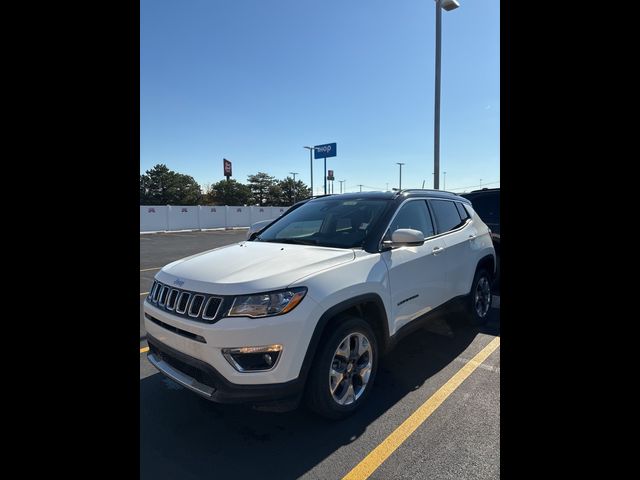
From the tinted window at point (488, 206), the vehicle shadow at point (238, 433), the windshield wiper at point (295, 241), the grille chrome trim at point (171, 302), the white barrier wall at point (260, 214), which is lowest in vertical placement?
the vehicle shadow at point (238, 433)

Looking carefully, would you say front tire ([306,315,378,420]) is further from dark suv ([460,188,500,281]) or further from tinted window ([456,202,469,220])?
dark suv ([460,188,500,281])

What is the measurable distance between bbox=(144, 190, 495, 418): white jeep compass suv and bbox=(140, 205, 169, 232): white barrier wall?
24716 mm

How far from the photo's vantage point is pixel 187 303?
2441 mm

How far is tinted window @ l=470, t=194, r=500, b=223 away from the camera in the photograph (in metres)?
6.68

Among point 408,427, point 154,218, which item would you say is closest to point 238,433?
point 408,427

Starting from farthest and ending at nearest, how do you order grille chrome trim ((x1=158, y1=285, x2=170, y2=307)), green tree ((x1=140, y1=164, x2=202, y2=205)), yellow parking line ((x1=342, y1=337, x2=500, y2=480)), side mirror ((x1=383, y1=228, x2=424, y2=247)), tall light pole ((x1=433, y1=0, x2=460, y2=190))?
green tree ((x1=140, y1=164, x2=202, y2=205))
tall light pole ((x1=433, y1=0, x2=460, y2=190))
side mirror ((x1=383, y1=228, x2=424, y2=247))
grille chrome trim ((x1=158, y1=285, x2=170, y2=307))
yellow parking line ((x1=342, y1=337, x2=500, y2=480))

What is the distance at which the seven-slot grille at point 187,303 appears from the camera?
91.3 inches

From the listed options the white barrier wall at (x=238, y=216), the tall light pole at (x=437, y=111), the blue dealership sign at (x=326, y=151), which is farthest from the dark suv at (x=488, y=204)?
the blue dealership sign at (x=326, y=151)

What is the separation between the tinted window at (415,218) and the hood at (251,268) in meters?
0.79

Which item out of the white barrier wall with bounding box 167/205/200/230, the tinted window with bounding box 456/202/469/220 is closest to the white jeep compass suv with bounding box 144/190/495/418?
the tinted window with bounding box 456/202/469/220

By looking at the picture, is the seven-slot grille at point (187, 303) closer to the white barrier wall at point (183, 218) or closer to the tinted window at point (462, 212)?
the tinted window at point (462, 212)
